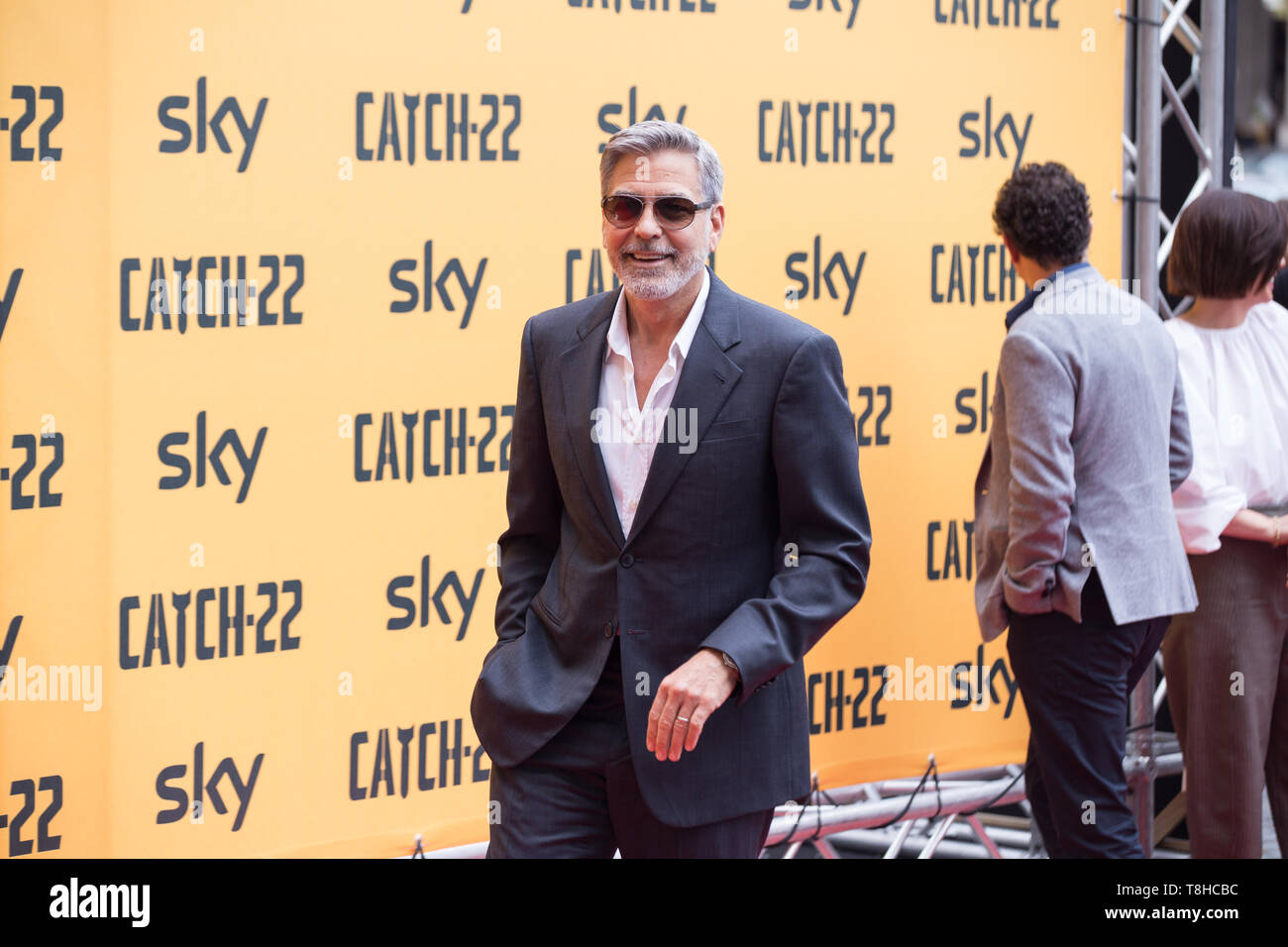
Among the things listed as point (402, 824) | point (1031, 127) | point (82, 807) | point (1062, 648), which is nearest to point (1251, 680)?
point (1062, 648)

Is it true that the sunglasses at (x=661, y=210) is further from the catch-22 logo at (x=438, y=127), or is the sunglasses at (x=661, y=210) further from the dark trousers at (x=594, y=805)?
the catch-22 logo at (x=438, y=127)

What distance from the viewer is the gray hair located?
260cm

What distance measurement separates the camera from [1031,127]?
4.30m

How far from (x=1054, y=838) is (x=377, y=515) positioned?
2.07 metres

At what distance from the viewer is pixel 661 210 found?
2602mm

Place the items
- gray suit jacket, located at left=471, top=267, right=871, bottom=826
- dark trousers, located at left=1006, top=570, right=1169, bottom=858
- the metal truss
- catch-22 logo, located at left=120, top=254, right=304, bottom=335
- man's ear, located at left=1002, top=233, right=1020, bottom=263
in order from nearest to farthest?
gray suit jacket, located at left=471, top=267, right=871, bottom=826
catch-22 logo, located at left=120, top=254, right=304, bottom=335
dark trousers, located at left=1006, top=570, right=1169, bottom=858
man's ear, located at left=1002, top=233, right=1020, bottom=263
the metal truss

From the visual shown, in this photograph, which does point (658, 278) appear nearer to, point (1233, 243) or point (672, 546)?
point (672, 546)

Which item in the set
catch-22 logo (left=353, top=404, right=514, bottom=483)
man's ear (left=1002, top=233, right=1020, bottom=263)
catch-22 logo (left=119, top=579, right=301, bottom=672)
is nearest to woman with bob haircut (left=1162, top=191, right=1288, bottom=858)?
man's ear (left=1002, top=233, right=1020, bottom=263)

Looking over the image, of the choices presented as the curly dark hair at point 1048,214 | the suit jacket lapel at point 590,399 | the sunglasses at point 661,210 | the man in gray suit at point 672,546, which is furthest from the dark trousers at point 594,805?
the curly dark hair at point 1048,214

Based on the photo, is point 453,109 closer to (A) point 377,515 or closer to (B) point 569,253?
(B) point 569,253

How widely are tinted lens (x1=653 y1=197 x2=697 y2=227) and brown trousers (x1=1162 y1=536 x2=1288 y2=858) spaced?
2.07 meters

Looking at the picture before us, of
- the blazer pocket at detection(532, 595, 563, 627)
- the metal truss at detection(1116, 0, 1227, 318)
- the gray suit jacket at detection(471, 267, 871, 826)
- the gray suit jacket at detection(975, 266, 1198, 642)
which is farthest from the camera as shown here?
the metal truss at detection(1116, 0, 1227, 318)

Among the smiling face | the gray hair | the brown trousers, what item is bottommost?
the brown trousers

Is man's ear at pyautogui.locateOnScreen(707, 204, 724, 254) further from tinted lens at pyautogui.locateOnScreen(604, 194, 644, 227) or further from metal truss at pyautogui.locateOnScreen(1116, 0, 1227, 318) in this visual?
metal truss at pyautogui.locateOnScreen(1116, 0, 1227, 318)
